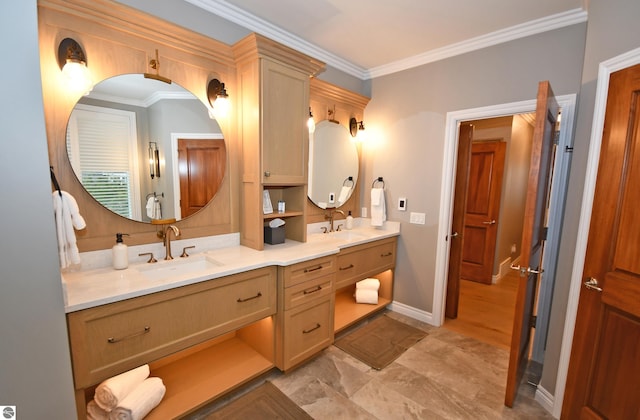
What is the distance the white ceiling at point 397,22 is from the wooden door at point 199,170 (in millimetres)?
975

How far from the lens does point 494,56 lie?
7.96 feet

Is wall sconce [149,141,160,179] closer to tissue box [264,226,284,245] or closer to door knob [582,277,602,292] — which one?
tissue box [264,226,284,245]

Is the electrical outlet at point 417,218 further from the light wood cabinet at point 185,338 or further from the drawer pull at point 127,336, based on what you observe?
the drawer pull at point 127,336

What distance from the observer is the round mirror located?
288 cm

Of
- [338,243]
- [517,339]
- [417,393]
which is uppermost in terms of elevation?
[338,243]

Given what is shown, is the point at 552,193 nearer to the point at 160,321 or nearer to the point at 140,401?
the point at 160,321

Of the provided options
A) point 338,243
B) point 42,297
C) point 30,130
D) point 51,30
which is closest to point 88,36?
point 51,30

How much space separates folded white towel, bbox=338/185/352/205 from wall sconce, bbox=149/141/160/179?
186cm

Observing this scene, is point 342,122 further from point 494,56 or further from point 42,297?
point 42,297

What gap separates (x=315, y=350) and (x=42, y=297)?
1.74m

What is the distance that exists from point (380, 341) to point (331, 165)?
1841 mm

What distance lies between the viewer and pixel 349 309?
3006 mm

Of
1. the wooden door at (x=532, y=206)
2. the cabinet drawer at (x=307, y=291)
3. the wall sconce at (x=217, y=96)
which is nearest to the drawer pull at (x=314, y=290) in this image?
the cabinet drawer at (x=307, y=291)

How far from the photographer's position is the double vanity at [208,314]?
1308 millimetres
